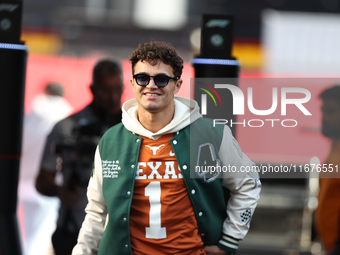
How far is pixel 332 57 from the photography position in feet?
20.7

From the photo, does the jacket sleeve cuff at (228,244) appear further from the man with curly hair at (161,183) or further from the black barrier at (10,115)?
the black barrier at (10,115)

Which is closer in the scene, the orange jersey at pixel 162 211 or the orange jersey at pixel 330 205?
the orange jersey at pixel 162 211

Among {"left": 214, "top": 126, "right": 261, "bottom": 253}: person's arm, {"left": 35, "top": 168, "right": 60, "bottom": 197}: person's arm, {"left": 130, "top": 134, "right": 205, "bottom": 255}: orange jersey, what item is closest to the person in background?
{"left": 35, "top": 168, "right": 60, "bottom": 197}: person's arm

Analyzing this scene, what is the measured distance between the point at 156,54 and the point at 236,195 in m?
0.78

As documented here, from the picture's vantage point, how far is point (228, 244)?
2061 mm

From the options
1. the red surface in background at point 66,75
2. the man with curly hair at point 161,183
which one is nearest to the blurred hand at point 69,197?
the man with curly hair at point 161,183

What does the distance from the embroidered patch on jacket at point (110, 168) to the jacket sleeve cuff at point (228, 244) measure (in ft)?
1.96

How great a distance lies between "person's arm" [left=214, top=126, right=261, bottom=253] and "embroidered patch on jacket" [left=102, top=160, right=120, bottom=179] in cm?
50

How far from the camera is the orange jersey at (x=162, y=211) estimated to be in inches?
77.0

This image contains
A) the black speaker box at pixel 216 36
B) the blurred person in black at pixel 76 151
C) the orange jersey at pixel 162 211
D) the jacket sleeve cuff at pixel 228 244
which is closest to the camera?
the orange jersey at pixel 162 211

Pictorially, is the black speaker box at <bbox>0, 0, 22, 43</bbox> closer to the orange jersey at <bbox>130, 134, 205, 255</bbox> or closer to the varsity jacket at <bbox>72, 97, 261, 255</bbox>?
the varsity jacket at <bbox>72, 97, 261, 255</bbox>

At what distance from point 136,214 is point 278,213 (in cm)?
389

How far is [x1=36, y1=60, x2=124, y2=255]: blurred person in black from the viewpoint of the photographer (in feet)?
10.2

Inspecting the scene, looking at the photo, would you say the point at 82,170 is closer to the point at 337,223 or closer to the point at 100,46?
the point at 337,223
